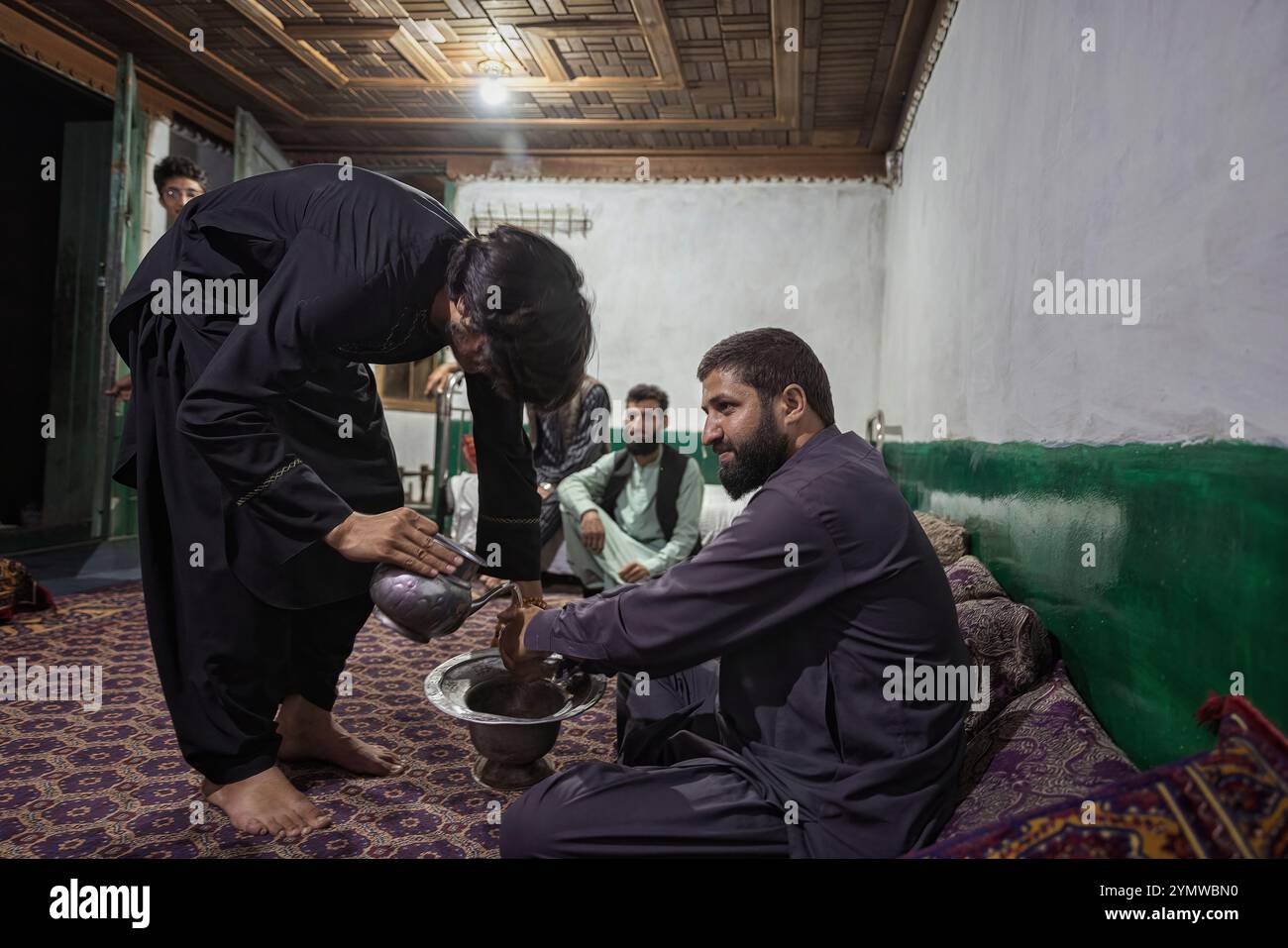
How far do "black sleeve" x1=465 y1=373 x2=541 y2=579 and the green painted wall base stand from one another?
123 cm

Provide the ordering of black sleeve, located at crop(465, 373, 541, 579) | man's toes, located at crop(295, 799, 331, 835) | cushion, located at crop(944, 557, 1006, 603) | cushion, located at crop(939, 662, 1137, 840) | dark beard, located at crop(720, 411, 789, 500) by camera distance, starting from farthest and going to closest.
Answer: cushion, located at crop(944, 557, 1006, 603) → black sleeve, located at crop(465, 373, 541, 579) → man's toes, located at crop(295, 799, 331, 835) → dark beard, located at crop(720, 411, 789, 500) → cushion, located at crop(939, 662, 1137, 840)

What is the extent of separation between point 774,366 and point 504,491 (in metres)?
0.77

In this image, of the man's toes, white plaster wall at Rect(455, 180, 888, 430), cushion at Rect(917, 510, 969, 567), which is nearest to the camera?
the man's toes

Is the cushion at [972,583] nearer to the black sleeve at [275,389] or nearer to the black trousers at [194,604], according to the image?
the black sleeve at [275,389]

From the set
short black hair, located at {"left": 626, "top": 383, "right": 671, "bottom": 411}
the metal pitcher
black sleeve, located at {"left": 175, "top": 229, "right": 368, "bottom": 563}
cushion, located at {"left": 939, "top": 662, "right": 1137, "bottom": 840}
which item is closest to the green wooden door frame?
short black hair, located at {"left": 626, "top": 383, "right": 671, "bottom": 411}

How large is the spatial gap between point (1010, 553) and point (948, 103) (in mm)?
2581

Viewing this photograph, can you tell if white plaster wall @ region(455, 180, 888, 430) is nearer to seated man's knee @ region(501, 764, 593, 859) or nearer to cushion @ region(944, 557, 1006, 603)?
cushion @ region(944, 557, 1006, 603)

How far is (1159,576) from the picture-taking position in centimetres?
137

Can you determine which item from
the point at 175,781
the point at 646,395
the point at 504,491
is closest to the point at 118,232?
the point at 646,395

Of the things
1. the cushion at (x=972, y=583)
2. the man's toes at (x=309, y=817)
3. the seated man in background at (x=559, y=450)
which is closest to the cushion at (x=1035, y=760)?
the cushion at (x=972, y=583)

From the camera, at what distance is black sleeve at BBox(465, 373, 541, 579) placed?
1950 millimetres

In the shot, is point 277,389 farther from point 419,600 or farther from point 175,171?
point 175,171

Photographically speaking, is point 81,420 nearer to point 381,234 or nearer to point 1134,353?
point 381,234

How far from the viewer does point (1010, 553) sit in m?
2.33
